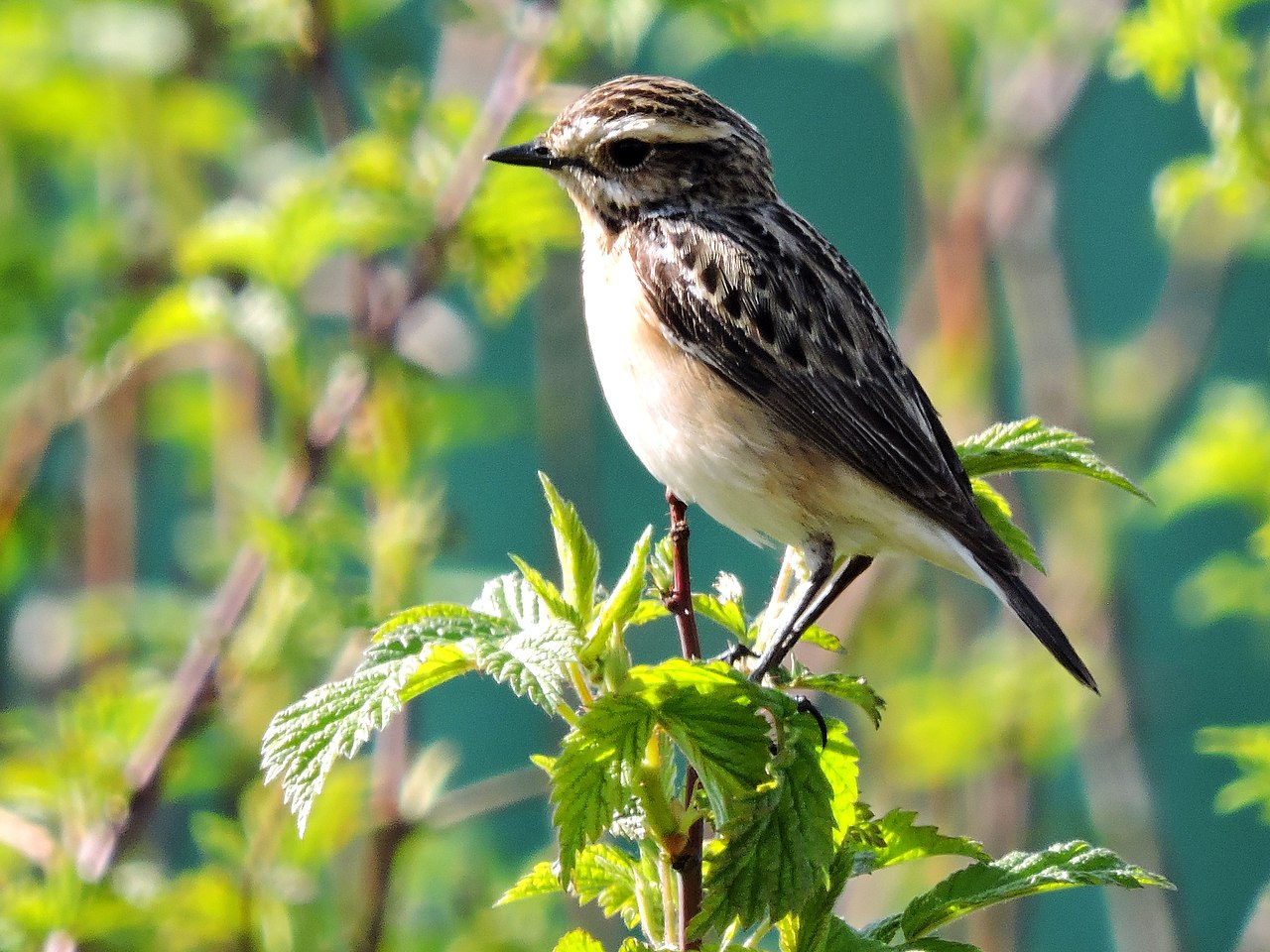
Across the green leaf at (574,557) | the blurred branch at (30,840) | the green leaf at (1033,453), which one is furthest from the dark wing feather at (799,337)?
the blurred branch at (30,840)

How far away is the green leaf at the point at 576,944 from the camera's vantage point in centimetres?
221

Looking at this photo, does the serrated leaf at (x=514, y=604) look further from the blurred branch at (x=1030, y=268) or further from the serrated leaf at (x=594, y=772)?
the blurred branch at (x=1030, y=268)

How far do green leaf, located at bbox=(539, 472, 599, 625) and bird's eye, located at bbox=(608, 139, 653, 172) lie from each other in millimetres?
1601

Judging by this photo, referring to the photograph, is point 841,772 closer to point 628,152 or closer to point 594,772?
point 594,772

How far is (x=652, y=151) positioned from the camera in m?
3.80

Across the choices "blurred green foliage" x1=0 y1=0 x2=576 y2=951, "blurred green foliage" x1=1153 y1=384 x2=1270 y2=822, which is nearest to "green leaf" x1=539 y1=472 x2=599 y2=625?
"blurred green foliage" x1=0 y1=0 x2=576 y2=951

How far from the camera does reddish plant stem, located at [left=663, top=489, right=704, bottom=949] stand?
2.20 m

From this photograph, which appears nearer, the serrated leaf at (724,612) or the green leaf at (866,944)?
the green leaf at (866,944)

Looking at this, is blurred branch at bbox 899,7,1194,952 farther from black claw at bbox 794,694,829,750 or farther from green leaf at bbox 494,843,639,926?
green leaf at bbox 494,843,639,926

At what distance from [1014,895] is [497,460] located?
8026mm

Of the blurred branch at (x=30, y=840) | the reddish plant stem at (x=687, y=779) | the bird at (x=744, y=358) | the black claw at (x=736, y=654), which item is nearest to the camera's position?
the reddish plant stem at (x=687, y=779)

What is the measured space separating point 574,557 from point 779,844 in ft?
1.67

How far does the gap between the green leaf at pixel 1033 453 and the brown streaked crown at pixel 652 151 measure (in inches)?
51.6

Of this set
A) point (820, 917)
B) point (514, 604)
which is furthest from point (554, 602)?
point (820, 917)
